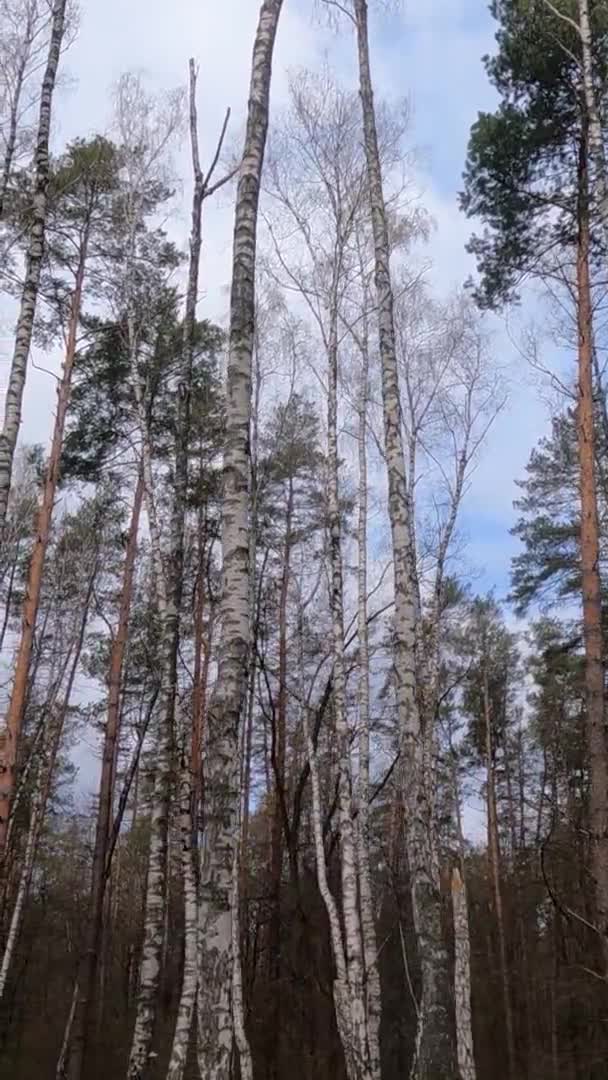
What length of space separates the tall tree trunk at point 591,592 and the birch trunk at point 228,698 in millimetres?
5075

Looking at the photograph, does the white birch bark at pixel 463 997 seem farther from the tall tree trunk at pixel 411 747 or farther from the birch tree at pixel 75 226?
the birch tree at pixel 75 226

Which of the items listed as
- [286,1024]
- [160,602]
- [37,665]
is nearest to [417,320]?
[160,602]

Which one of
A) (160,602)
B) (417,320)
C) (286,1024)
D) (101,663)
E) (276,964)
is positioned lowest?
(286,1024)

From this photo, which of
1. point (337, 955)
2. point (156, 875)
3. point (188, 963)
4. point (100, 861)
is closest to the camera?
point (156, 875)

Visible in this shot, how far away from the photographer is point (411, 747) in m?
6.43

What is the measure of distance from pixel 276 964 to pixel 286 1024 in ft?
4.59

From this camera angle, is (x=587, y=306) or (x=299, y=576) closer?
(x=587, y=306)

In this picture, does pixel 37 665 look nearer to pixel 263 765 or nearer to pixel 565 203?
pixel 263 765

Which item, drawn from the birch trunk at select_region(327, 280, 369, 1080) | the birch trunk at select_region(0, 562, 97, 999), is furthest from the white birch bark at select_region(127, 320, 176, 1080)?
the birch trunk at select_region(0, 562, 97, 999)

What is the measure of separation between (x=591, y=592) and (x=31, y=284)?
6832 mm

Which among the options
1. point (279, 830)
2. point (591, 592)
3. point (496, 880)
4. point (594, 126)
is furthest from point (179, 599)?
point (496, 880)

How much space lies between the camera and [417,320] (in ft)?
44.0

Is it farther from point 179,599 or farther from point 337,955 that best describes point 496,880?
point 179,599

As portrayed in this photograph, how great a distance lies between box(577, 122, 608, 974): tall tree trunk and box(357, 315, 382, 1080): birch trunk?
8.81 feet
